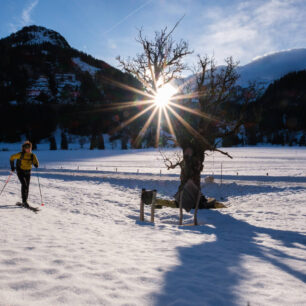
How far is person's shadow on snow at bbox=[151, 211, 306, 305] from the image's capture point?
3.08 m

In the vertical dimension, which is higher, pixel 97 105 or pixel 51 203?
pixel 97 105

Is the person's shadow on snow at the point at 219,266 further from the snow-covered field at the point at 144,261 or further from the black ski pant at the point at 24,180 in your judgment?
the black ski pant at the point at 24,180

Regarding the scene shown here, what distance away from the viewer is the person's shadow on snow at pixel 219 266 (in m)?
3.08

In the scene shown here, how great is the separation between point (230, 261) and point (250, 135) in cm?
13083

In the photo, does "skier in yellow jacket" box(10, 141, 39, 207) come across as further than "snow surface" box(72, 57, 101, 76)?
No

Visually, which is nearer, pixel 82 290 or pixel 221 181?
pixel 82 290

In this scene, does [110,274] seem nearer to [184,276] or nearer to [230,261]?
[184,276]


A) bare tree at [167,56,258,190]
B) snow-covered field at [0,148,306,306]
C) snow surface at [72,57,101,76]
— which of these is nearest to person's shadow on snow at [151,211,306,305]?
snow-covered field at [0,148,306,306]

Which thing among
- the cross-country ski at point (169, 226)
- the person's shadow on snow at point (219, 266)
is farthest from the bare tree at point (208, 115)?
the person's shadow on snow at point (219, 266)

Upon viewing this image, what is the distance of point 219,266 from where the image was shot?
4348mm

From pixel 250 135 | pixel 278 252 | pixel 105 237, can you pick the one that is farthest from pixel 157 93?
pixel 250 135

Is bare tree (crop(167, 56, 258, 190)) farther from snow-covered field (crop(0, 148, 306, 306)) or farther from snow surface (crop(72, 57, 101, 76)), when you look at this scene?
snow surface (crop(72, 57, 101, 76))

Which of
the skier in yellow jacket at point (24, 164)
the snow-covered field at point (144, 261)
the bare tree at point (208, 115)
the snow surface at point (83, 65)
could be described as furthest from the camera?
the snow surface at point (83, 65)

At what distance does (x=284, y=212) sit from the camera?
11086 millimetres
